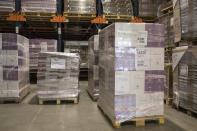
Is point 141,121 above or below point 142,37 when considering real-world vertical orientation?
below

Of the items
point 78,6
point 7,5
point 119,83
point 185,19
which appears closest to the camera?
point 119,83

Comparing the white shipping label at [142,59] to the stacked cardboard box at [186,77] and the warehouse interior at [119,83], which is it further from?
the stacked cardboard box at [186,77]

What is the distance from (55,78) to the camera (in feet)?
18.2

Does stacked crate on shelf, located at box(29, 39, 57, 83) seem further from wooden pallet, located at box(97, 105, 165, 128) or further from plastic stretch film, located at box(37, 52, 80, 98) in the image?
wooden pallet, located at box(97, 105, 165, 128)

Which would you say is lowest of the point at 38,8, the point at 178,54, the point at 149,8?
the point at 178,54

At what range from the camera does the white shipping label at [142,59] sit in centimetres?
382

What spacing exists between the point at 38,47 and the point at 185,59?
6.94 meters

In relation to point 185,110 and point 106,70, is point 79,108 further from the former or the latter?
point 185,110

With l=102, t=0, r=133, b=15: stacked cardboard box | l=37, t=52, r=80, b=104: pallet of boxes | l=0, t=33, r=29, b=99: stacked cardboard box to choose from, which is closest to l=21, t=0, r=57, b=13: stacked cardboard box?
l=102, t=0, r=133, b=15: stacked cardboard box

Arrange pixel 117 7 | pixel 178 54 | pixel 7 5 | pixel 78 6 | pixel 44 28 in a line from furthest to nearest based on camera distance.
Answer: pixel 44 28 → pixel 117 7 → pixel 78 6 → pixel 7 5 → pixel 178 54

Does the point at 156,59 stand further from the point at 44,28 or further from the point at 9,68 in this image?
the point at 44,28

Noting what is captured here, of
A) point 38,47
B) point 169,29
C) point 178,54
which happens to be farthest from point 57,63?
point 38,47

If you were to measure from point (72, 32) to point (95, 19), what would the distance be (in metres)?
3.50

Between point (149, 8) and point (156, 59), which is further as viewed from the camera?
point (149, 8)
